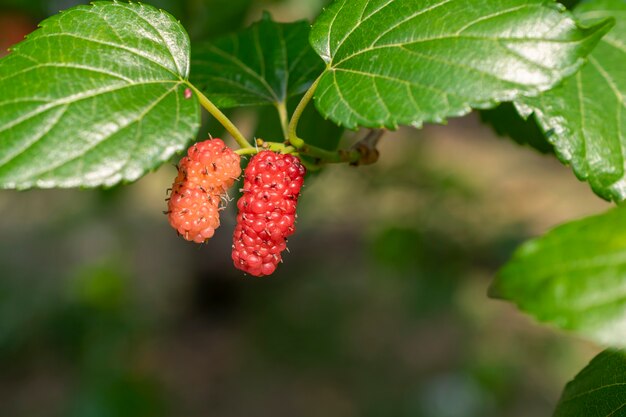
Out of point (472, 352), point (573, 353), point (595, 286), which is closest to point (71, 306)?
point (472, 352)

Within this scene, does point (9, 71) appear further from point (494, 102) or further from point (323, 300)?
point (323, 300)

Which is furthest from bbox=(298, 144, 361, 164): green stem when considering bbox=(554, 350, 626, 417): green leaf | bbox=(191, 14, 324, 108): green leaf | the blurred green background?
the blurred green background

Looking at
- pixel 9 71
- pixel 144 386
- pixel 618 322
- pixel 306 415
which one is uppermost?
pixel 9 71

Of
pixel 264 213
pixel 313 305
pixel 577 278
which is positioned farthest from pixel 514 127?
pixel 313 305

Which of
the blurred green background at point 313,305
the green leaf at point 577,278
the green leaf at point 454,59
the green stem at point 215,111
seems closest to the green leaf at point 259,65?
the green stem at point 215,111

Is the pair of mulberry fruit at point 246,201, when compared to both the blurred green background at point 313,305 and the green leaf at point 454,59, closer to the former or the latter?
the green leaf at point 454,59

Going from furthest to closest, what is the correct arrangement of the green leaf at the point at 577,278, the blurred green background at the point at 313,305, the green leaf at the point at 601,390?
the blurred green background at the point at 313,305
the green leaf at the point at 601,390
the green leaf at the point at 577,278

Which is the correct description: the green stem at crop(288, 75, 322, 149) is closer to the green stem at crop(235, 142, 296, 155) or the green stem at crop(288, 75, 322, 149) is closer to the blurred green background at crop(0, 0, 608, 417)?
the green stem at crop(235, 142, 296, 155)
